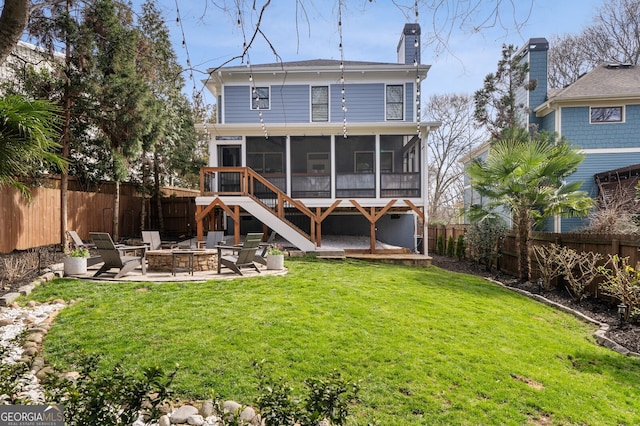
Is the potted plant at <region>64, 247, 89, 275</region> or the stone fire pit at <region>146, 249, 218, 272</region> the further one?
the stone fire pit at <region>146, 249, 218, 272</region>

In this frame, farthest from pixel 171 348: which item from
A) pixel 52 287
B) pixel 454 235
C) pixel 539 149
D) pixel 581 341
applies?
pixel 454 235

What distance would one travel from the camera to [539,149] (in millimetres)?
9891

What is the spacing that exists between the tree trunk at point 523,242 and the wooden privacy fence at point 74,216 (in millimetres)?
13315

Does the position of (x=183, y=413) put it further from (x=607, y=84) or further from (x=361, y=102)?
(x=607, y=84)

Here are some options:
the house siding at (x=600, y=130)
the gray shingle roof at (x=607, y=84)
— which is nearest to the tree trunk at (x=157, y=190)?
the gray shingle roof at (x=607, y=84)

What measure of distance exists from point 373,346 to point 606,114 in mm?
16763

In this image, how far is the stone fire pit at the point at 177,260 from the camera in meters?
8.87

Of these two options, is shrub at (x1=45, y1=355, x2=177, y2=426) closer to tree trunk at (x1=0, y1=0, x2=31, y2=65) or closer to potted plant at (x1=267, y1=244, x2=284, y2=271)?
tree trunk at (x1=0, y1=0, x2=31, y2=65)

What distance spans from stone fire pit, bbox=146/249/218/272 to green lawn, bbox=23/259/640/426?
173 cm

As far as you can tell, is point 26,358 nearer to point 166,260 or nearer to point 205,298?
point 205,298

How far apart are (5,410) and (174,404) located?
1.72 m

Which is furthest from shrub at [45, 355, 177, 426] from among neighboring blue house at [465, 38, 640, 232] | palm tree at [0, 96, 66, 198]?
neighboring blue house at [465, 38, 640, 232]

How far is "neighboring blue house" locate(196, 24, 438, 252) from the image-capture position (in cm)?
1416

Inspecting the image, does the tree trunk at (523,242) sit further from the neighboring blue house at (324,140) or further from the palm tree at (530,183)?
the neighboring blue house at (324,140)
